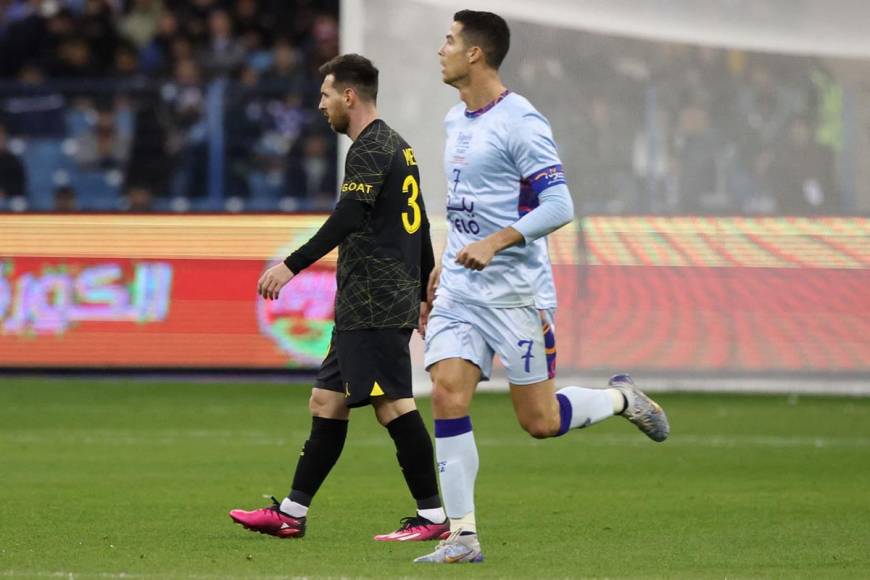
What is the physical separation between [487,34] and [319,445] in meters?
1.82

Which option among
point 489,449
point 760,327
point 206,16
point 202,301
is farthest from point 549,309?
point 206,16

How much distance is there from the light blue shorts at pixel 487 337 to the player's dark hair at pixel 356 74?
1003 mm

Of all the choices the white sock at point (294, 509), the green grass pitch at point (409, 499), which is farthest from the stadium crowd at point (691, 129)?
the white sock at point (294, 509)

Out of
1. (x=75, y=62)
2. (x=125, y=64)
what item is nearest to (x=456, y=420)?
(x=125, y=64)

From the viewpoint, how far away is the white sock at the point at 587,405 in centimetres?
696

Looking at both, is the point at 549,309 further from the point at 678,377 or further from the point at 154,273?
the point at 154,273

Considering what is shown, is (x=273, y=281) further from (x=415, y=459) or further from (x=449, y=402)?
(x=415, y=459)

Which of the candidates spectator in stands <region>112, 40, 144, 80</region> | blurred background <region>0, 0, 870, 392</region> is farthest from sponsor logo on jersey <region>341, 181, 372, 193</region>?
spectator in stands <region>112, 40, 144, 80</region>

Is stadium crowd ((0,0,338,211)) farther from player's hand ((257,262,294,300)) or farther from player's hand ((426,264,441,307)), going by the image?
player's hand ((257,262,294,300))

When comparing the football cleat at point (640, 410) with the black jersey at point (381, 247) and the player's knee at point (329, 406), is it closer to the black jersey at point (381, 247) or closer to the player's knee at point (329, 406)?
the black jersey at point (381, 247)

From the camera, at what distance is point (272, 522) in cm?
707

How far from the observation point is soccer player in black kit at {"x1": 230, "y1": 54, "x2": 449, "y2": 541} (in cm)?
700

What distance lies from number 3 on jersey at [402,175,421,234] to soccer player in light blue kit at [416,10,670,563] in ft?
1.53

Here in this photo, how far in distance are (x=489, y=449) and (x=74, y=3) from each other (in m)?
11.8
